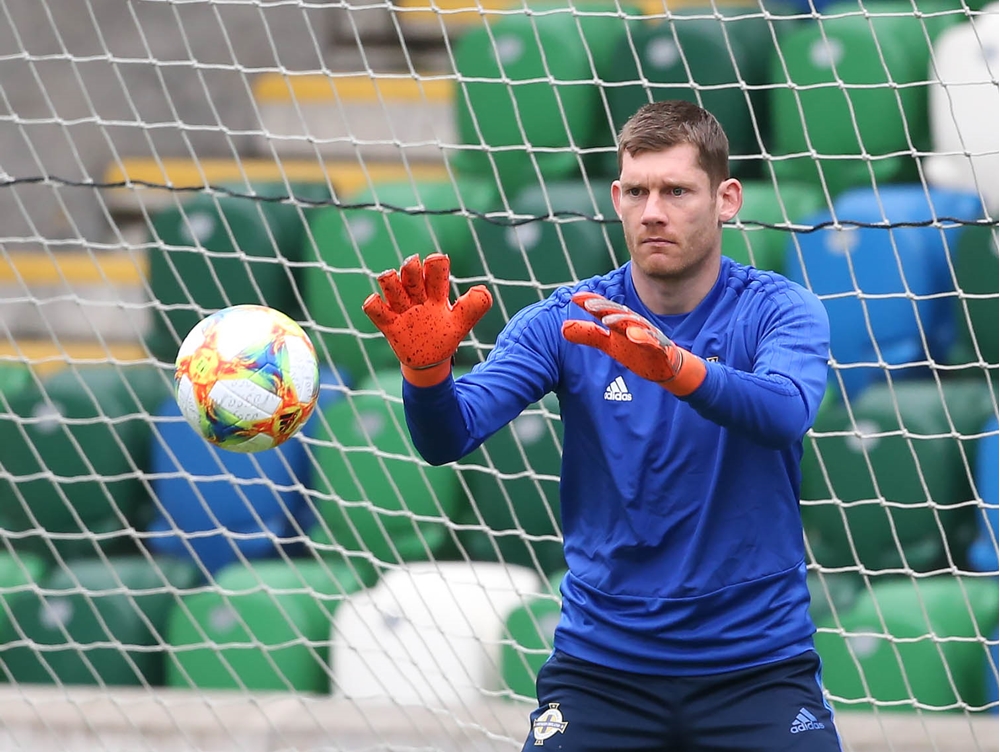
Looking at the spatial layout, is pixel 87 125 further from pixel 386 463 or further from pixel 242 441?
pixel 242 441

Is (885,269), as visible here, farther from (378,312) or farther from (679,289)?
(378,312)

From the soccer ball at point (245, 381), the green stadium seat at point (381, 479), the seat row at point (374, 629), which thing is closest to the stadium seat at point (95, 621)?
the seat row at point (374, 629)

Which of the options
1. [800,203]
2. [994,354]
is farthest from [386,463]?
[994,354]

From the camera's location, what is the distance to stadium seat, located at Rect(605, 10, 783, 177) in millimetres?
4629

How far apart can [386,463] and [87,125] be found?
7.46 ft

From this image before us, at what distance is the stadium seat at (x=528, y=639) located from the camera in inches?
155

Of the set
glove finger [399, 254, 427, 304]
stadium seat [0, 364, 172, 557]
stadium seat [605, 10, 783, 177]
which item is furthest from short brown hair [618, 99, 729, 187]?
stadium seat [0, 364, 172, 557]

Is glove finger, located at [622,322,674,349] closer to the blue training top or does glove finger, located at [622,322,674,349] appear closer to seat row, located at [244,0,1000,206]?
the blue training top

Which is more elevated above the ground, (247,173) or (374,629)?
(247,173)

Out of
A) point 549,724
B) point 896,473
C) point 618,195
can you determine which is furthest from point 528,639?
point 618,195

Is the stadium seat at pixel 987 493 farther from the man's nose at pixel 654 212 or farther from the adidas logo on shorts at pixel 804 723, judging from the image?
the man's nose at pixel 654 212

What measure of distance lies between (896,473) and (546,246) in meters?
1.26

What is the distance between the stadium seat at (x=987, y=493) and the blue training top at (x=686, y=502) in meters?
1.76

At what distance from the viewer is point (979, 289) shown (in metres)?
4.10
